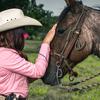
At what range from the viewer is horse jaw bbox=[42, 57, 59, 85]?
21.0 ft

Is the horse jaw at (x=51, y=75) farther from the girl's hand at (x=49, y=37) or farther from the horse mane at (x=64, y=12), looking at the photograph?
A: the horse mane at (x=64, y=12)

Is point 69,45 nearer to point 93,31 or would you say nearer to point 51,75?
point 93,31

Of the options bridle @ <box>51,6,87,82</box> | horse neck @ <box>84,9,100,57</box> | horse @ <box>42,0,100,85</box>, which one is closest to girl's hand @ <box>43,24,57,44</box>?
horse @ <box>42,0,100,85</box>

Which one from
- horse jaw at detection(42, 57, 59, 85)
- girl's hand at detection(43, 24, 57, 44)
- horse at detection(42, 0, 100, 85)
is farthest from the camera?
horse at detection(42, 0, 100, 85)

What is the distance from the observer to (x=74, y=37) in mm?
6559

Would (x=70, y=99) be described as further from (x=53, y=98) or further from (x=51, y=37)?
(x=51, y=37)

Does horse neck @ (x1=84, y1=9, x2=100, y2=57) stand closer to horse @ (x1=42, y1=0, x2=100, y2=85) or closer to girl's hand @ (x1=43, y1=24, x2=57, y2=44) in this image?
horse @ (x1=42, y1=0, x2=100, y2=85)

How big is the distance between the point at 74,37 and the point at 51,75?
58cm

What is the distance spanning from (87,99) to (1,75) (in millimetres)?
7591

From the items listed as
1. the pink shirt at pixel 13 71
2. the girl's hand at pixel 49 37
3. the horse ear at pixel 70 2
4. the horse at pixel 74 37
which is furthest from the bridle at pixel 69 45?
the pink shirt at pixel 13 71

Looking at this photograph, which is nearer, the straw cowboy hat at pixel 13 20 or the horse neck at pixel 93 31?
the straw cowboy hat at pixel 13 20

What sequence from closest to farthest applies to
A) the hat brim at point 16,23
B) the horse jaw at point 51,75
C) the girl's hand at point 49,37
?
the hat brim at point 16,23, the girl's hand at point 49,37, the horse jaw at point 51,75

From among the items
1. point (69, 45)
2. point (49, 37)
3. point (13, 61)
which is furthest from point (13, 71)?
point (69, 45)

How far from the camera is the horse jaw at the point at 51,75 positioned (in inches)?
252
